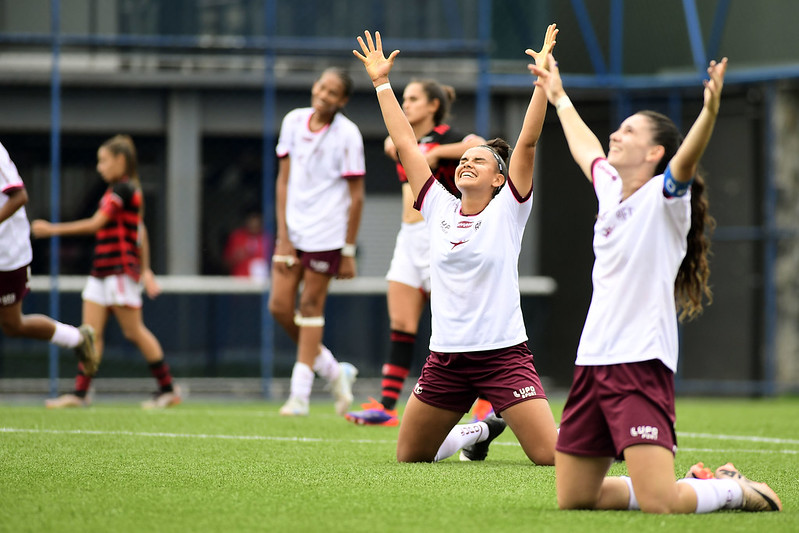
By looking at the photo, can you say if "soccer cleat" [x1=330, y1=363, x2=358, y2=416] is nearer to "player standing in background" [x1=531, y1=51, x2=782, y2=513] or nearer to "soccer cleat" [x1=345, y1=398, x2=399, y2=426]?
"soccer cleat" [x1=345, y1=398, x2=399, y2=426]

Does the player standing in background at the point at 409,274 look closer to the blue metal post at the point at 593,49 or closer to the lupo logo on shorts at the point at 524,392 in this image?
the lupo logo on shorts at the point at 524,392

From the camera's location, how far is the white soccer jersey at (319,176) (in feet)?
26.5

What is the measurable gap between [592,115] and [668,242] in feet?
32.2

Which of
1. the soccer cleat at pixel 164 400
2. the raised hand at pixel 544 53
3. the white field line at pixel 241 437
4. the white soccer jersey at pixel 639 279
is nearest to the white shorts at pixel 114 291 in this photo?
the soccer cleat at pixel 164 400

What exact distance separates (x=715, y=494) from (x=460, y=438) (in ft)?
5.44

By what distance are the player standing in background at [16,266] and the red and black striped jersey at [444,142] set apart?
2.33 meters

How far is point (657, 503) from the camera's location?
3818 mm

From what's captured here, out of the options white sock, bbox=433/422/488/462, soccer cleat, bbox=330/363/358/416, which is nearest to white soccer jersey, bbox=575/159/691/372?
white sock, bbox=433/422/488/462

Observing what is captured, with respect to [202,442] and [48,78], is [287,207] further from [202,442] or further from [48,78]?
[48,78]

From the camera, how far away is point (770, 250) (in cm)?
1227

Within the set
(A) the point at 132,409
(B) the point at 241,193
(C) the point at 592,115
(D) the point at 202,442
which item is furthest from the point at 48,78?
(D) the point at 202,442

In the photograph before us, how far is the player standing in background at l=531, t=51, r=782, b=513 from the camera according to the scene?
3.82m

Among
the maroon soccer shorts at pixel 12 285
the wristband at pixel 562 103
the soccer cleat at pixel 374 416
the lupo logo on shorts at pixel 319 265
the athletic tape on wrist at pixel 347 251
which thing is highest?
the wristband at pixel 562 103

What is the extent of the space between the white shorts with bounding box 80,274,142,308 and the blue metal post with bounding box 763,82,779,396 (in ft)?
21.9
